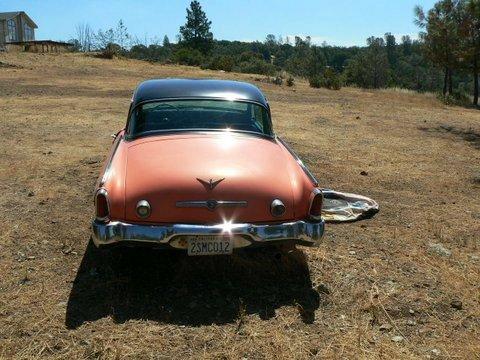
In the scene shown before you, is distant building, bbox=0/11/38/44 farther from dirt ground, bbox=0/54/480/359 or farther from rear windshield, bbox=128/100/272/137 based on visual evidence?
rear windshield, bbox=128/100/272/137

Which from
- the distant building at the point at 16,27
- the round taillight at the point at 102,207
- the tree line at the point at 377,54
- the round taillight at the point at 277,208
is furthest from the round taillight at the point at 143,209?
the distant building at the point at 16,27

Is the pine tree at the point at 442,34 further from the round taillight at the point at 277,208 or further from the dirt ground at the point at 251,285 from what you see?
the round taillight at the point at 277,208

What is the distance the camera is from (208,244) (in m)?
3.50

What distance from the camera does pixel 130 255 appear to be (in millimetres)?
4066

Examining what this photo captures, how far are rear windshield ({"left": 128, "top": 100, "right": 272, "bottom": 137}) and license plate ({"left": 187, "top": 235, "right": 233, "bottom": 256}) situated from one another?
1.42m

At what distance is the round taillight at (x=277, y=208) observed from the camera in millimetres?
3598

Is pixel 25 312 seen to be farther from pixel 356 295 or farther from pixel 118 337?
pixel 356 295

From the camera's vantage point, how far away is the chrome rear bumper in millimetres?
3443

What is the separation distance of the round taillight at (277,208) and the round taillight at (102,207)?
1.20 metres

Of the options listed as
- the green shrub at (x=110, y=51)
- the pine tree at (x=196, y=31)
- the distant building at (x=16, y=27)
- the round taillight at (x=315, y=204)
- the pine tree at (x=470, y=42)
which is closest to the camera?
the round taillight at (x=315, y=204)

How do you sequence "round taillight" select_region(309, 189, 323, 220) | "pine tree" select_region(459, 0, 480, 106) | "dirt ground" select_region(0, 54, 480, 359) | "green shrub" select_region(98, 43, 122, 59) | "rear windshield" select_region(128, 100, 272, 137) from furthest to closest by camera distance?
"green shrub" select_region(98, 43, 122, 59) → "pine tree" select_region(459, 0, 480, 106) → "rear windshield" select_region(128, 100, 272, 137) → "round taillight" select_region(309, 189, 323, 220) → "dirt ground" select_region(0, 54, 480, 359)

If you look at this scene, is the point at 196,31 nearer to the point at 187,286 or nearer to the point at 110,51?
the point at 110,51

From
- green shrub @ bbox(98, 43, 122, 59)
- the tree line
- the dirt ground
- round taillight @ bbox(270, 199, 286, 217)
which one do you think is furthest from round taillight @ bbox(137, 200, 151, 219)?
green shrub @ bbox(98, 43, 122, 59)

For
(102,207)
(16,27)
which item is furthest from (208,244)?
(16,27)
